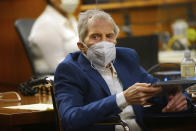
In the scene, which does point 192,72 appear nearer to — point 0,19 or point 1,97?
point 1,97

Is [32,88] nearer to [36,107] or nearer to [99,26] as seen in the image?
[36,107]

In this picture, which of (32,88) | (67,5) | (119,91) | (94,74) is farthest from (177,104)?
(67,5)

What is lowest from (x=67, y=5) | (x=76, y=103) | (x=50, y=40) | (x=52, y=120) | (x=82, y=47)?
(x=52, y=120)

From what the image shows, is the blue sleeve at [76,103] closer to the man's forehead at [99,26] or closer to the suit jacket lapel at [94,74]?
the suit jacket lapel at [94,74]

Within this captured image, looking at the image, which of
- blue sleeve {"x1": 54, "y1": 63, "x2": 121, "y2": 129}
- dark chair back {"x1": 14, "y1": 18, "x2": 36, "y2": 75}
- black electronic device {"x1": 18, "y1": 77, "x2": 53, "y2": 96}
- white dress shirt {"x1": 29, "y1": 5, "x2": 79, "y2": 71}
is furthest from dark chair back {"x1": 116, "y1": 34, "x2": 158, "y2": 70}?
blue sleeve {"x1": 54, "y1": 63, "x2": 121, "y2": 129}

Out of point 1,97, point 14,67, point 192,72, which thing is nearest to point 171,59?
point 14,67

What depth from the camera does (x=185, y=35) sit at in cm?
512

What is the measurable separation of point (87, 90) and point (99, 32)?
26 centimetres

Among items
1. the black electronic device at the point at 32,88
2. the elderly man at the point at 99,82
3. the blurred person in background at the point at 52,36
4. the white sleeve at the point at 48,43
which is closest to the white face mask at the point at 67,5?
the blurred person in background at the point at 52,36

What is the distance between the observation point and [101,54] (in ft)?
6.77

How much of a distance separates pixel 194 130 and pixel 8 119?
82cm

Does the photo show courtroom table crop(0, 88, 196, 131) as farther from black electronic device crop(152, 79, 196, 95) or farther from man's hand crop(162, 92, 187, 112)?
black electronic device crop(152, 79, 196, 95)

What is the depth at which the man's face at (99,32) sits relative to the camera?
204cm

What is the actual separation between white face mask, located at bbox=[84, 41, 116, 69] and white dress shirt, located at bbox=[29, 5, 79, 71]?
1650 millimetres
